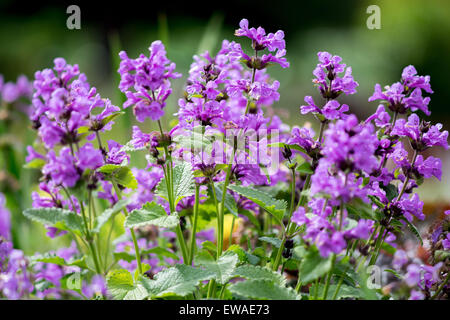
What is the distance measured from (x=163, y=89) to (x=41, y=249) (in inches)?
56.2

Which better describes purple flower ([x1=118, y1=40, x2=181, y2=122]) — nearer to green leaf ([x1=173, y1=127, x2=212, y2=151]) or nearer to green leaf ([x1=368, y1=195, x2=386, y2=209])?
green leaf ([x1=173, y1=127, x2=212, y2=151])

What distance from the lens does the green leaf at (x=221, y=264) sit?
954 mm

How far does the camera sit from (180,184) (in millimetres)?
1086

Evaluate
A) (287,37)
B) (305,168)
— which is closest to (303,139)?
(305,168)

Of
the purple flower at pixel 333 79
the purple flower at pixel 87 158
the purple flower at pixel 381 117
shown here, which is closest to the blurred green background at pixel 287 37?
the purple flower at pixel 381 117

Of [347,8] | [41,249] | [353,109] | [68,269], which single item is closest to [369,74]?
[353,109]

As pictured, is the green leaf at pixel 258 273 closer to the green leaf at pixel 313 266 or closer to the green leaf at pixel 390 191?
the green leaf at pixel 313 266

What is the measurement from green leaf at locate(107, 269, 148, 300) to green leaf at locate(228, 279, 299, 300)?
0.19 meters

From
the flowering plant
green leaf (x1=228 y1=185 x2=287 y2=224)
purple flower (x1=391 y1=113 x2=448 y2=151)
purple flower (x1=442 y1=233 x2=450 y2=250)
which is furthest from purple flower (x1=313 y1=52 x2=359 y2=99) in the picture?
purple flower (x1=442 y1=233 x2=450 y2=250)

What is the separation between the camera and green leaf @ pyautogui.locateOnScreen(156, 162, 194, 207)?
1058mm

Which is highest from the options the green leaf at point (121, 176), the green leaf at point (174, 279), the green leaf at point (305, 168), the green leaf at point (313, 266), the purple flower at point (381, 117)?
the purple flower at point (381, 117)

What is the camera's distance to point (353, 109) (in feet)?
22.0

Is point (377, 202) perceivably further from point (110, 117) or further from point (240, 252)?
point (110, 117)

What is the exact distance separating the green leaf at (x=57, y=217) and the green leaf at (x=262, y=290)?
31 cm
